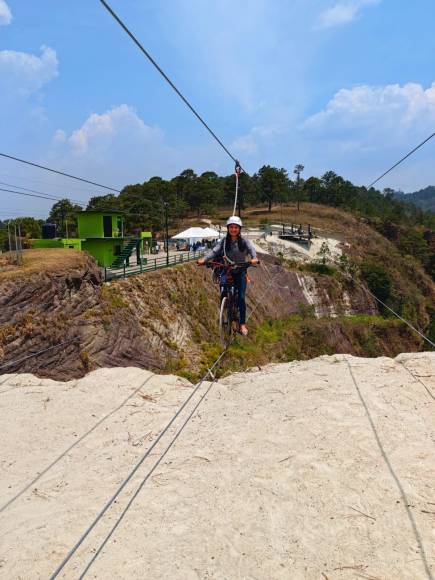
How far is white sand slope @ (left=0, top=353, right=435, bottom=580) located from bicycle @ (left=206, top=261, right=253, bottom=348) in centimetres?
221

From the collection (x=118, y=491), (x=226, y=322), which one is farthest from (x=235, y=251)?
(x=118, y=491)

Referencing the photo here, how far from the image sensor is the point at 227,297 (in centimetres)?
1013

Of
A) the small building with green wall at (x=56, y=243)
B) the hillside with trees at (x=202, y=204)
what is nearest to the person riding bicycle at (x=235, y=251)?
the small building with green wall at (x=56, y=243)

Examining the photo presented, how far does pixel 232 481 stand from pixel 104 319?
41.0 ft

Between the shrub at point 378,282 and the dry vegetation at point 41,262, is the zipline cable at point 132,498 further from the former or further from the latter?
the shrub at point 378,282

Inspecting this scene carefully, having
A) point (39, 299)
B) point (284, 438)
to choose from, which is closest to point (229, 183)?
point (39, 299)

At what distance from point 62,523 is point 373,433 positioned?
246 inches

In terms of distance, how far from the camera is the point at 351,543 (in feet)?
19.7

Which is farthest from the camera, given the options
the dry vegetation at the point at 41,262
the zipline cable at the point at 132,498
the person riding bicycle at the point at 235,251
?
the dry vegetation at the point at 41,262

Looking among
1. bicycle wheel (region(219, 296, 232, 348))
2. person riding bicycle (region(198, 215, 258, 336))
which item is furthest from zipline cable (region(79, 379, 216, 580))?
person riding bicycle (region(198, 215, 258, 336))

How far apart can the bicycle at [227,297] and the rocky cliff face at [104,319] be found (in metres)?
7.81

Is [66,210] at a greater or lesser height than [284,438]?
greater

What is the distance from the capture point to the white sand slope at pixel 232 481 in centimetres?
580

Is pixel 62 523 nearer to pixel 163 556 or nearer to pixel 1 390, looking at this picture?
pixel 163 556
